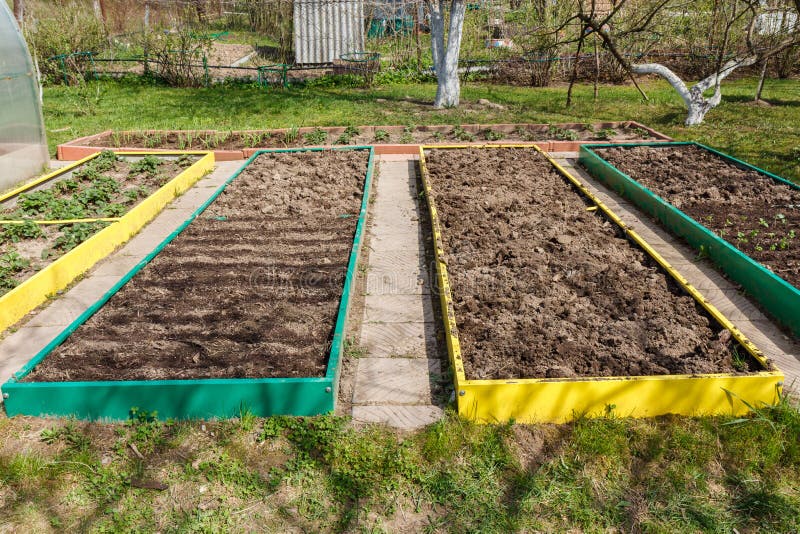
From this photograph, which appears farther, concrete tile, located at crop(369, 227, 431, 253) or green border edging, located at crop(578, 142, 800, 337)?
concrete tile, located at crop(369, 227, 431, 253)

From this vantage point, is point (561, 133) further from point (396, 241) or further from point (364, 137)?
point (396, 241)

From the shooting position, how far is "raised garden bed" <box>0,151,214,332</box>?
5.03m

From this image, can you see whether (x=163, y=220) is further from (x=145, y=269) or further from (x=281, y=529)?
(x=281, y=529)

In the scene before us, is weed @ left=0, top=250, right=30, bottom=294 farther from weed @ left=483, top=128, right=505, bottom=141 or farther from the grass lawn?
weed @ left=483, top=128, right=505, bottom=141

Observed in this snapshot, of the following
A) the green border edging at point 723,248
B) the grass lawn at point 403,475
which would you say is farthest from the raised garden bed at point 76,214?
the green border edging at point 723,248

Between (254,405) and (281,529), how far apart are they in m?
0.87

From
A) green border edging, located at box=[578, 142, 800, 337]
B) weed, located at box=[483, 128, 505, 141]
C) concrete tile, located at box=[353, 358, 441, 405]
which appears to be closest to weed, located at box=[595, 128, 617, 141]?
weed, located at box=[483, 128, 505, 141]

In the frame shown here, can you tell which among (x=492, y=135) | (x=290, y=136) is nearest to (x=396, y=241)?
(x=290, y=136)

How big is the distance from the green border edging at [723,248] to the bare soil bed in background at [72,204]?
19.3 feet

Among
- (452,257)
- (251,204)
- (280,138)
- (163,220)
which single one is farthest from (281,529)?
(280,138)

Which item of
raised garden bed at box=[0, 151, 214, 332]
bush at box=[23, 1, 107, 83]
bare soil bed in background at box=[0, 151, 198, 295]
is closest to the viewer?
raised garden bed at box=[0, 151, 214, 332]

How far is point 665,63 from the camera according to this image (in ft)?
55.6

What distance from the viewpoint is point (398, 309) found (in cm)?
479

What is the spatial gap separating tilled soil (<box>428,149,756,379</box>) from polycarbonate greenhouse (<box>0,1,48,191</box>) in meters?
5.52
